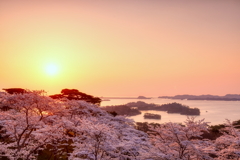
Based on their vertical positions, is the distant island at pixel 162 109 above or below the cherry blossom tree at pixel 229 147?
below

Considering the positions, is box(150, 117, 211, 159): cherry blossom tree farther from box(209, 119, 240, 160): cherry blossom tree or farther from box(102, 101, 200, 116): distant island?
box(102, 101, 200, 116): distant island

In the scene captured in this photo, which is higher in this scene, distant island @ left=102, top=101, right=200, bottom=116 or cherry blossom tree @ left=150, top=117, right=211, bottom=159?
cherry blossom tree @ left=150, top=117, right=211, bottom=159

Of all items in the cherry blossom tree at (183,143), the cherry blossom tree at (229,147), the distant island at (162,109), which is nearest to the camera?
the cherry blossom tree at (183,143)

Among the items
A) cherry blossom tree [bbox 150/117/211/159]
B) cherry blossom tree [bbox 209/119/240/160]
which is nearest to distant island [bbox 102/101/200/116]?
cherry blossom tree [bbox 209/119/240/160]

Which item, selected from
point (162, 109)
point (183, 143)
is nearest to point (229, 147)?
point (183, 143)

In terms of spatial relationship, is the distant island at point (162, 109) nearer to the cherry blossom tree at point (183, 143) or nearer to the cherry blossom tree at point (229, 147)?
the cherry blossom tree at point (229, 147)

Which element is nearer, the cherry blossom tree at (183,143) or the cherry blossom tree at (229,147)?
the cherry blossom tree at (183,143)

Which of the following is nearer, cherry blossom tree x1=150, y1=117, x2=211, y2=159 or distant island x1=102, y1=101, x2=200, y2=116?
cherry blossom tree x1=150, y1=117, x2=211, y2=159

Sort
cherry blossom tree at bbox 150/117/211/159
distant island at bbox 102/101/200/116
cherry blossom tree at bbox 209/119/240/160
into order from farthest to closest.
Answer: distant island at bbox 102/101/200/116 → cherry blossom tree at bbox 209/119/240/160 → cherry blossom tree at bbox 150/117/211/159

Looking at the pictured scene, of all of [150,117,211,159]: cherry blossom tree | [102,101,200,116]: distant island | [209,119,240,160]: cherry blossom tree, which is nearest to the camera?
[150,117,211,159]: cherry blossom tree

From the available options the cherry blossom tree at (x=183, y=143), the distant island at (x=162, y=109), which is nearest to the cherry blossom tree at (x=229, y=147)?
the cherry blossom tree at (x=183, y=143)

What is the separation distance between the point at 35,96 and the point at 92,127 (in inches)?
172

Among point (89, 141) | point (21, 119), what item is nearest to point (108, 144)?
point (89, 141)

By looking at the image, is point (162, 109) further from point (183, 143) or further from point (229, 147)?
point (183, 143)
